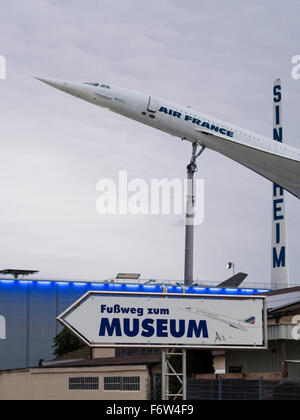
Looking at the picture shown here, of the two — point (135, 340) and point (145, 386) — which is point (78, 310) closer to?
point (135, 340)

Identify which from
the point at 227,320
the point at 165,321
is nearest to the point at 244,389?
the point at 227,320

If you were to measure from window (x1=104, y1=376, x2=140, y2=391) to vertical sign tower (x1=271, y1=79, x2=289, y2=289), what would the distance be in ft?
179

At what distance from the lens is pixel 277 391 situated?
3581 cm

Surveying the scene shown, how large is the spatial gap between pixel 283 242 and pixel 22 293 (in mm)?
34812

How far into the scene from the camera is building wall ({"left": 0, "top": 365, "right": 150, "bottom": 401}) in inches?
1943

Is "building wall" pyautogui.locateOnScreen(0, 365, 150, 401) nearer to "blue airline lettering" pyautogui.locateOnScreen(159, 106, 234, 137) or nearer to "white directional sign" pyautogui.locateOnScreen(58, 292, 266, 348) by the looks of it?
"white directional sign" pyautogui.locateOnScreen(58, 292, 266, 348)

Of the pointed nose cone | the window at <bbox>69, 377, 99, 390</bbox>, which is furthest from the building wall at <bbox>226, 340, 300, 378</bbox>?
the pointed nose cone

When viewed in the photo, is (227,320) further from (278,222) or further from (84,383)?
(278,222)

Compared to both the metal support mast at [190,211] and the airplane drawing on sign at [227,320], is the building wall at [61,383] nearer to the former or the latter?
the metal support mast at [190,211]

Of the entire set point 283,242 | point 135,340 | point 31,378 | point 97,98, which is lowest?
point 31,378

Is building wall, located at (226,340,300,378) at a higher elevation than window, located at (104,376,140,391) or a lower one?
higher
